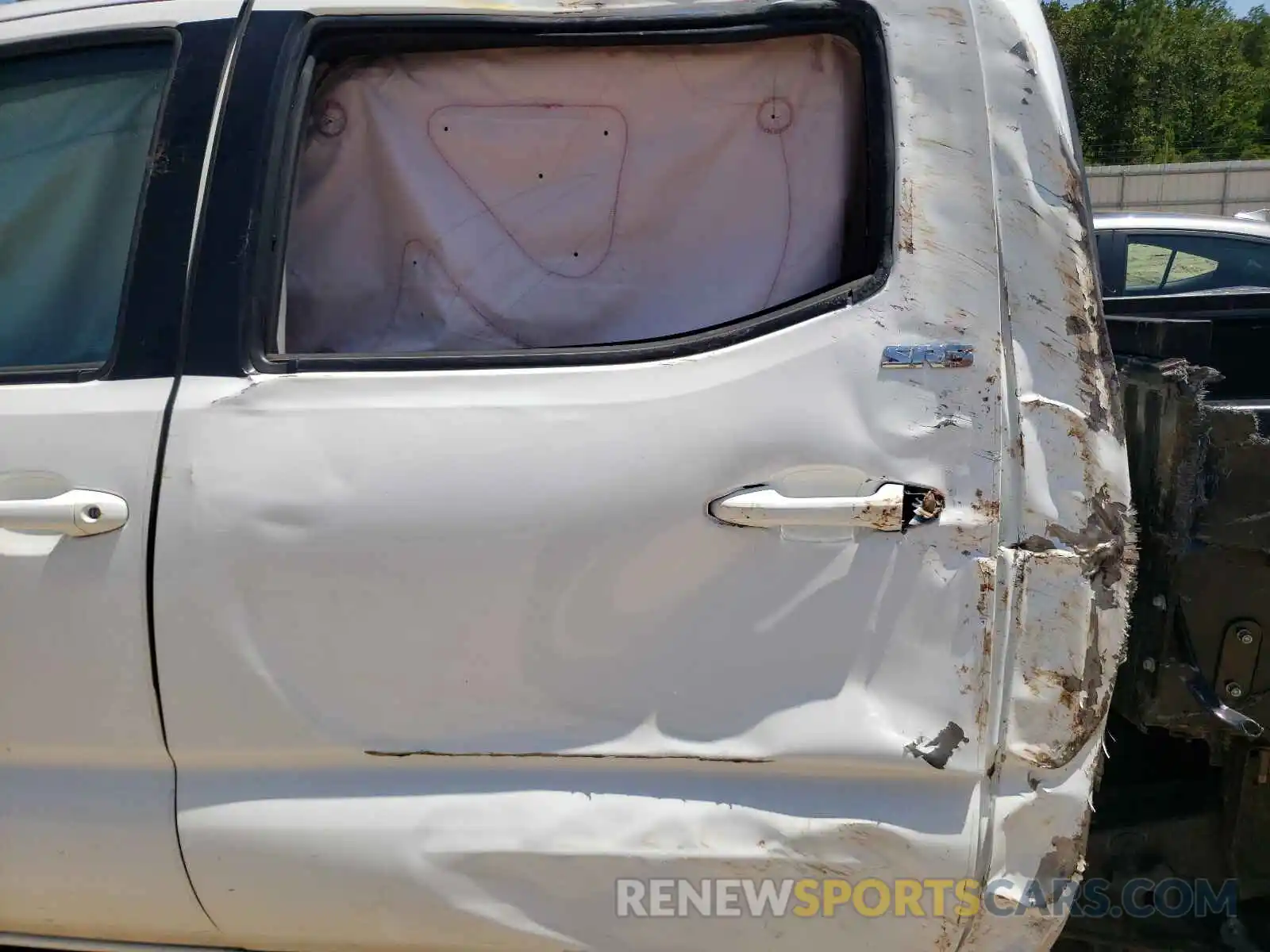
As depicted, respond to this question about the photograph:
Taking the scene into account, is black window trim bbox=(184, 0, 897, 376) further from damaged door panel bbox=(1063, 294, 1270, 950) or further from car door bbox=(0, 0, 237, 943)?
damaged door panel bbox=(1063, 294, 1270, 950)

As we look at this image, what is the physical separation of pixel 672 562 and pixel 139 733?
3.03ft

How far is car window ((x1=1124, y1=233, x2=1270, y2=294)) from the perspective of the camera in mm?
5996

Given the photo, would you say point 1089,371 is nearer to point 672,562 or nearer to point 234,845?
point 672,562

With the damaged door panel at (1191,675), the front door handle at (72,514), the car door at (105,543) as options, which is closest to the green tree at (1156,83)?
the damaged door panel at (1191,675)

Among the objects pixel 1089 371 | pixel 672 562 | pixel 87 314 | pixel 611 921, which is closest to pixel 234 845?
pixel 611 921

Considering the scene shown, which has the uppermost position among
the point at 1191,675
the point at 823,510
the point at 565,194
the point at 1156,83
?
the point at 1156,83

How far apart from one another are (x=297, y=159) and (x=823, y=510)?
1.11 meters

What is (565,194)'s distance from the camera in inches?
81.0

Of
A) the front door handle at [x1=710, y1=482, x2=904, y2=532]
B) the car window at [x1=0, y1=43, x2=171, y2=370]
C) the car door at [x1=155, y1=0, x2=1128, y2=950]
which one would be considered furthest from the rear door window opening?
the front door handle at [x1=710, y1=482, x2=904, y2=532]

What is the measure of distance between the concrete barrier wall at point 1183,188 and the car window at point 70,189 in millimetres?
20422

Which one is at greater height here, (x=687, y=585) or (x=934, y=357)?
(x=934, y=357)

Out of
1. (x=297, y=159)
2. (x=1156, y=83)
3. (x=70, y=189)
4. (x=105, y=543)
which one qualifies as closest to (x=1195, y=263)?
(x=297, y=159)

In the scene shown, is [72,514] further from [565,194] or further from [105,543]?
[565,194]

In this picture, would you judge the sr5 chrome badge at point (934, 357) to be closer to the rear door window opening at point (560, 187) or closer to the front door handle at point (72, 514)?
the rear door window opening at point (560, 187)
